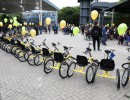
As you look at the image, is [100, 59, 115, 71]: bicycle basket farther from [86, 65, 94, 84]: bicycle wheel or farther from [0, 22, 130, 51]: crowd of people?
[0, 22, 130, 51]: crowd of people

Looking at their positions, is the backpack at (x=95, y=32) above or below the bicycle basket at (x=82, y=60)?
above

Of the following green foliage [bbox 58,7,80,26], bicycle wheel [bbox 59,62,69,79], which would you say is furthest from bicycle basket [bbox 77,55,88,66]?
Answer: green foliage [bbox 58,7,80,26]

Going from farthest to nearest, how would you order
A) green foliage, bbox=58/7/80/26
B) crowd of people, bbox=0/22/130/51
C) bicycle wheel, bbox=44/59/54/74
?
1. green foliage, bbox=58/7/80/26
2. crowd of people, bbox=0/22/130/51
3. bicycle wheel, bbox=44/59/54/74

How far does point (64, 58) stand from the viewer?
6336 millimetres

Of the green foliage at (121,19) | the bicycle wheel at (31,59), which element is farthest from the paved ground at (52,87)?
the green foliage at (121,19)

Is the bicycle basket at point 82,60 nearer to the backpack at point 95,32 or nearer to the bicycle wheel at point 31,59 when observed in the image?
the bicycle wheel at point 31,59

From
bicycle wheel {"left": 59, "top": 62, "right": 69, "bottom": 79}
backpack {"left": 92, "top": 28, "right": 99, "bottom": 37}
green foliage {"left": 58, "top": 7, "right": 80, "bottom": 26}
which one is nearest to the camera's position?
bicycle wheel {"left": 59, "top": 62, "right": 69, "bottom": 79}

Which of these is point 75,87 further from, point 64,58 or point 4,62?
point 4,62

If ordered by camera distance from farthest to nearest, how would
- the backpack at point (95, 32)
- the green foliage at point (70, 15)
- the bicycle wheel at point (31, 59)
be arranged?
the green foliage at point (70, 15), the backpack at point (95, 32), the bicycle wheel at point (31, 59)

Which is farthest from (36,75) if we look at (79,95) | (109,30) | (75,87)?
(109,30)

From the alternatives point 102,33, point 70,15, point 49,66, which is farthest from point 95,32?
point 70,15

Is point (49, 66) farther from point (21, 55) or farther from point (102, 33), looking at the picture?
point (102, 33)

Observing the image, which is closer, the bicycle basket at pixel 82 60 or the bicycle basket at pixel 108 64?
the bicycle basket at pixel 108 64

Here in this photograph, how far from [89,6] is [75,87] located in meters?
24.3
